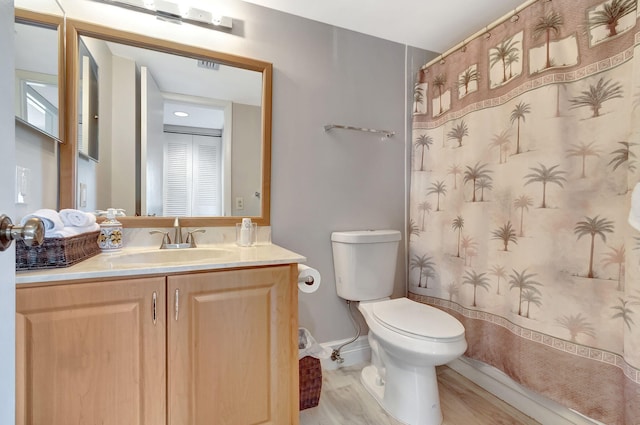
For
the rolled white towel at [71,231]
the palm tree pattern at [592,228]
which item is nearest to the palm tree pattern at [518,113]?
the palm tree pattern at [592,228]

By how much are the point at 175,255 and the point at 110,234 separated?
0.27m

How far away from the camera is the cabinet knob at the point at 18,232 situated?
0.45 metres

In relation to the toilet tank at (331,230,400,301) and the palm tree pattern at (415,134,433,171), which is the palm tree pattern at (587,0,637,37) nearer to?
the palm tree pattern at (415,134,433,171)

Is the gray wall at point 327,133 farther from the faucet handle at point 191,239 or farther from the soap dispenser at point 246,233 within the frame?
the faucet handle at point 191,239

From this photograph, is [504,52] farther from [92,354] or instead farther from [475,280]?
[92,354]

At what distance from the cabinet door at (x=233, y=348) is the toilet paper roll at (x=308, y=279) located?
7 centimetres

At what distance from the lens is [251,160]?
162 centimetres

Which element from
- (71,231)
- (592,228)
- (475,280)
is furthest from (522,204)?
(71,231)

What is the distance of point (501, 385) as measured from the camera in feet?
5.08

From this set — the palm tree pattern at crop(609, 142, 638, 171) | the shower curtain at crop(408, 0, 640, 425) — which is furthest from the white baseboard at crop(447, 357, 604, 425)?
the palm tree pattern at crop(609, 142, 638, 171)

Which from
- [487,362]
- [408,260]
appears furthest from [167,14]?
[487,362]

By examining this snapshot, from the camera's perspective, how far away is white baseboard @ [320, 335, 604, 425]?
4.26ft

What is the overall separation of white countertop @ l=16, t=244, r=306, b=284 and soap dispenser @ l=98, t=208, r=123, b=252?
5cm

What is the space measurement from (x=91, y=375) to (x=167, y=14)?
1.58m
